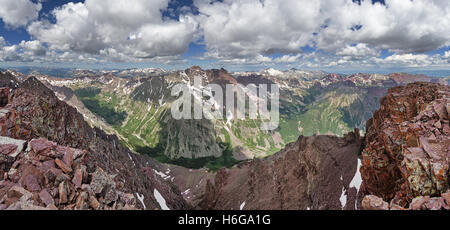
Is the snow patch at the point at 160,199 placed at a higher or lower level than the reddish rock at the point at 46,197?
lower

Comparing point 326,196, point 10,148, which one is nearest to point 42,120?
point 10,148

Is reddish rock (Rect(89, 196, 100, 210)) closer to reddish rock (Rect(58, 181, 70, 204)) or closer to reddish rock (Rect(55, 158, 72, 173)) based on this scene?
reddish rock (Rect(58, 181, 70, 204))

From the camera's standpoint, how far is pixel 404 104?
54.4 metres

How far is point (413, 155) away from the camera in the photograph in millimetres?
28031

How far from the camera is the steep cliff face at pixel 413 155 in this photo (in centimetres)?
2462

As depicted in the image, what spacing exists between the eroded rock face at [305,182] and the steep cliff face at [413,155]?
1216 cm

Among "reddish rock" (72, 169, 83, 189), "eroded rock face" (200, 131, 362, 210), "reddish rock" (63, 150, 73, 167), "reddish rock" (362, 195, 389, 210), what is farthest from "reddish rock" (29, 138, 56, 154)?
"eroded rock face" (200, 131, 362, 210)

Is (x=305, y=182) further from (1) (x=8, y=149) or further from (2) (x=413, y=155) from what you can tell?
(1) (x=8, y=149)

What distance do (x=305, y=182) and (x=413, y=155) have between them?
51366 mm

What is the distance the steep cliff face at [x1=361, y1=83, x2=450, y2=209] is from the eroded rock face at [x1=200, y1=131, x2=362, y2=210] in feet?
39.9

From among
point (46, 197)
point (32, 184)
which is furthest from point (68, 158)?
point (46, 197)

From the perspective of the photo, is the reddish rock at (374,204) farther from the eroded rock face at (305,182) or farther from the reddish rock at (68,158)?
the reddish rock at (68,158)

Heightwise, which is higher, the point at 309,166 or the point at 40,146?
the point at 40,146

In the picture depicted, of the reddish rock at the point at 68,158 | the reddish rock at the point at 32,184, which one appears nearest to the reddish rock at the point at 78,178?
the reddish rock at the point at 68,158
